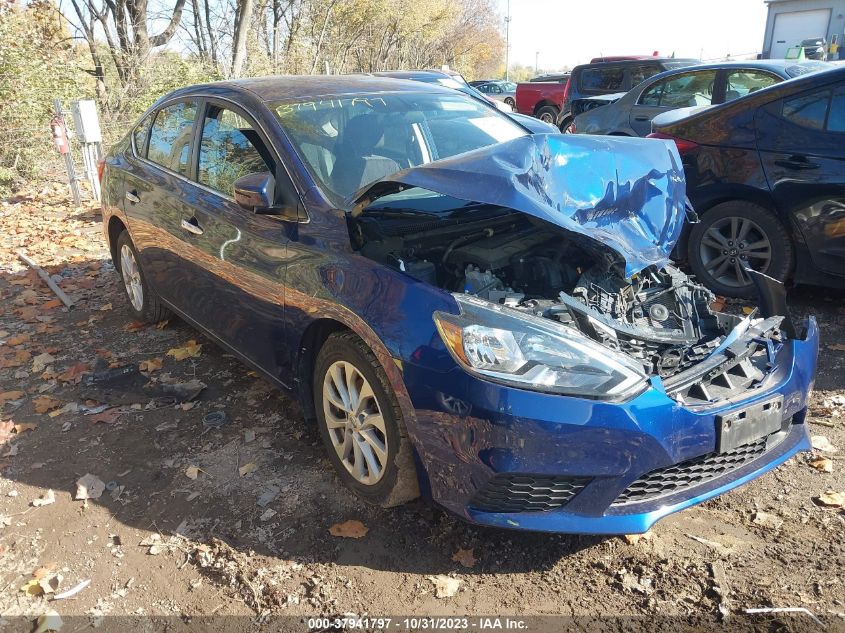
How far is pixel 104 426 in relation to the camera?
3.82 m

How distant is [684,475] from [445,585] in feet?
3.10

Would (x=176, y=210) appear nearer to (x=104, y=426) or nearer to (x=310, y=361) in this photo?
(x=104, y=426)

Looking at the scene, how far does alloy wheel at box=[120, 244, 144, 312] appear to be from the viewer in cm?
513

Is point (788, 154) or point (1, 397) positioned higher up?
point (788, 154)

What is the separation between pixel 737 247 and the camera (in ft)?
16.0

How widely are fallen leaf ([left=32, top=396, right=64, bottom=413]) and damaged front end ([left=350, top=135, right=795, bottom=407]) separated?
247 cm

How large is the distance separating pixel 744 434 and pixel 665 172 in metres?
1.51

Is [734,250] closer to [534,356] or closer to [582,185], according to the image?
[582,185]

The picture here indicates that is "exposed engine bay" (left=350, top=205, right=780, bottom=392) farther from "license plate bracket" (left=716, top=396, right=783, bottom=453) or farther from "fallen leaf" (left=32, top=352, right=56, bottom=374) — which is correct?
"fallen leaf" (left=32, top=352, right=56, bottom=374)

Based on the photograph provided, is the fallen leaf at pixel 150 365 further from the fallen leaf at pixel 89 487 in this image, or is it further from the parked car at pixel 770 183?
the parked car at pixel 770 183

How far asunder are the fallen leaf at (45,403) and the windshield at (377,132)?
2.27 metres

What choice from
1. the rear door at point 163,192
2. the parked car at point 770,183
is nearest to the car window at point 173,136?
the rear door at point 163,192

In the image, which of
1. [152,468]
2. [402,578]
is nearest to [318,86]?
[152,468]

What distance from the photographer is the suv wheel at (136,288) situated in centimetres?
503
